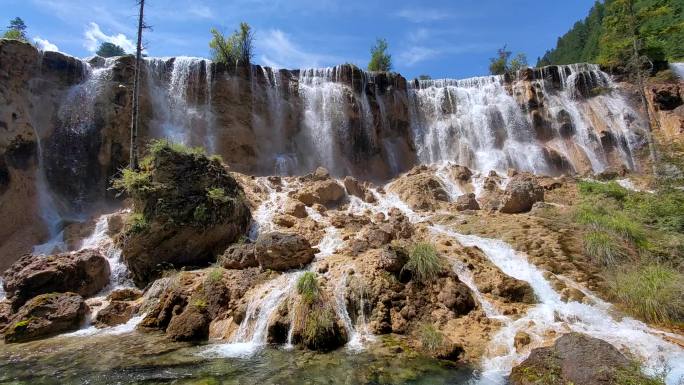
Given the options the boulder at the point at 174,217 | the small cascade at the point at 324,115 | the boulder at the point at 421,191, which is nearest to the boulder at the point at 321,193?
the boulder at the point at 421,191

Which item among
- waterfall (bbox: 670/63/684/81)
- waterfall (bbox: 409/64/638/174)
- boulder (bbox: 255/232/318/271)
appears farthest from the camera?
waterfall (bbox: 670/63/684/81)

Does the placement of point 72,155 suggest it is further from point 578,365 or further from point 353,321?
point 578,365

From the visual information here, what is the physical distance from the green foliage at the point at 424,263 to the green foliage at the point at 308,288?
2238mm

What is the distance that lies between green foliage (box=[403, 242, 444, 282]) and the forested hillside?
58.0 feet

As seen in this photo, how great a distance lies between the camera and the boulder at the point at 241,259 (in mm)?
11672

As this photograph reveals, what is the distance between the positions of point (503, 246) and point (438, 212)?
5.91m

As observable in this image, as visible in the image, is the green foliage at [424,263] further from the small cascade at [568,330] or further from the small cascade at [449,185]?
the small cascade at [449,185]

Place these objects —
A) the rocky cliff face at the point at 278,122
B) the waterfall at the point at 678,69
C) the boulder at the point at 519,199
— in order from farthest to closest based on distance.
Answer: the waterfall at the point at 678,69, the rocky cliff face at the point at 278,122, the boulder at the point at 519,199

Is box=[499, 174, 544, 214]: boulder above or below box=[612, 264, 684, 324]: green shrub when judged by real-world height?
above

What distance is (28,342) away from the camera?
31.2 feet

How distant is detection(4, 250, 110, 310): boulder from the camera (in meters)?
12.0

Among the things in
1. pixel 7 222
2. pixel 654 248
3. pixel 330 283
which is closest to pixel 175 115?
pixel 7 222

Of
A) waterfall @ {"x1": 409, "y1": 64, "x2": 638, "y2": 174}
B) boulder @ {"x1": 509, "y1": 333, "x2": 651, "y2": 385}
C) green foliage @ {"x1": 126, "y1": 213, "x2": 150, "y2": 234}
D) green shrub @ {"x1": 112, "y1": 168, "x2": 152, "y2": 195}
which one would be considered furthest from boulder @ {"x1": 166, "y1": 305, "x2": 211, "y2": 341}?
waterfall @ {"x1": 409, "y1": 64, "x2": 638, "y2": 174}

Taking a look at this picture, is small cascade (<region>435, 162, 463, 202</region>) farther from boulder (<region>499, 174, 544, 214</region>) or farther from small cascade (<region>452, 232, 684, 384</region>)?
small cascade (<region>452, 232, 684, 384</region>)
